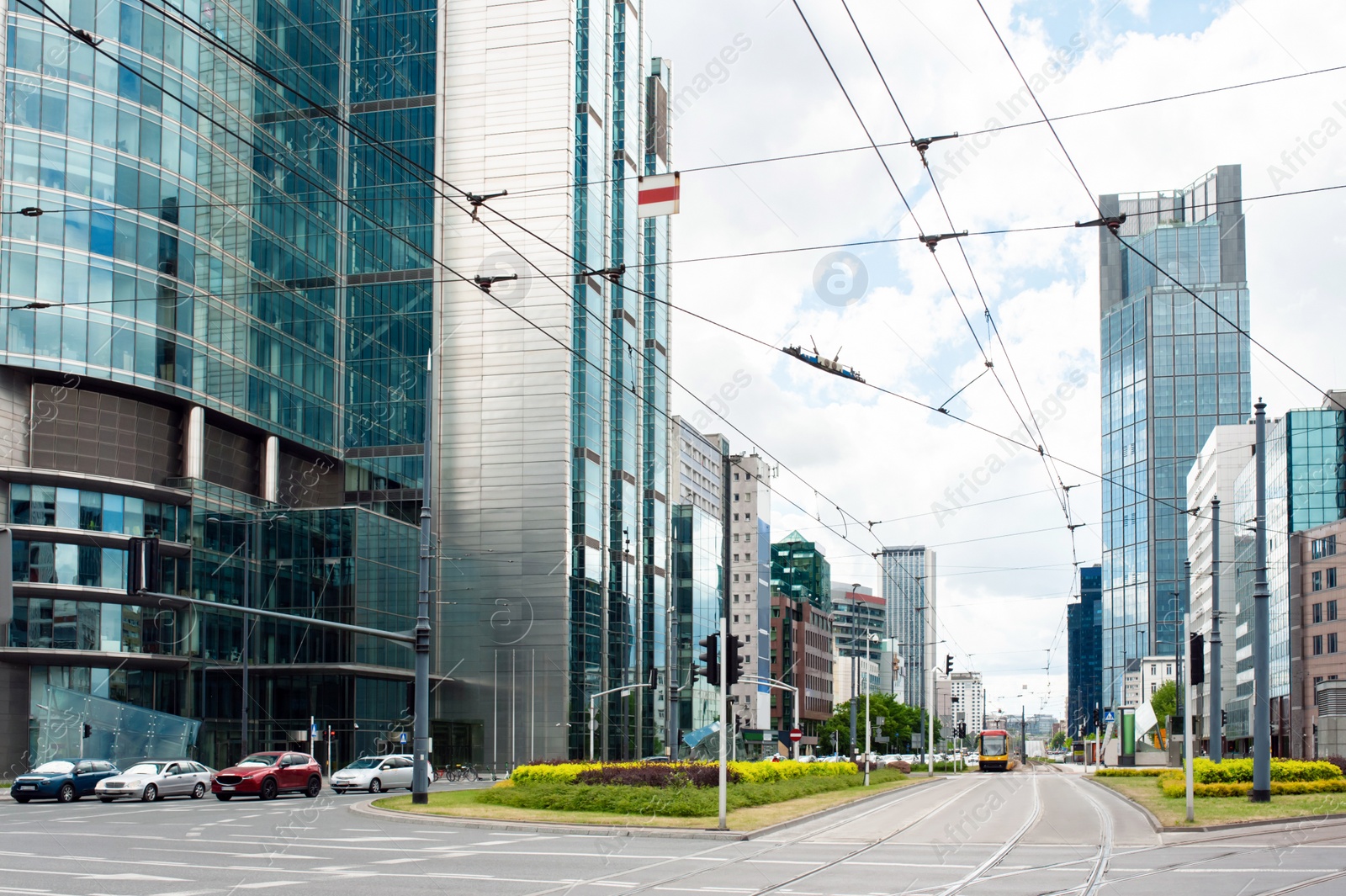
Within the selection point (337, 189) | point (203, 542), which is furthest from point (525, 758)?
point (337, 189)

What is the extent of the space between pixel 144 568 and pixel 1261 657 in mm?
23994

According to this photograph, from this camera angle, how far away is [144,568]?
2469 centimetres

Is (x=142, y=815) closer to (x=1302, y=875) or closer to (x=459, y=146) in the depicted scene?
(x=1302, y=875)

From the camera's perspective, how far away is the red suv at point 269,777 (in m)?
39.7

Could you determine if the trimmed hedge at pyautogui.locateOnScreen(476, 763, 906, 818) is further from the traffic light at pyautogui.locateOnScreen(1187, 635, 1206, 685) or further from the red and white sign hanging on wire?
the red and white sign hanging on wire

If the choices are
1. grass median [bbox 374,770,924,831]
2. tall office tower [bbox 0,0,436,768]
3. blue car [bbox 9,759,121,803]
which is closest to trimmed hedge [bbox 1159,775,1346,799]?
grass median [bbox 374,770,924,831]

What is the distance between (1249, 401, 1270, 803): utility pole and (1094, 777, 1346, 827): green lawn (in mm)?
566

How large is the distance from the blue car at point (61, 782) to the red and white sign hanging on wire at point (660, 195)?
2911cm

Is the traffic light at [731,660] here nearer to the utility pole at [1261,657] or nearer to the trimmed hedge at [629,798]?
the trimmed hedge at [629,798]

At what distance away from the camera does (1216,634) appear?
38188mm

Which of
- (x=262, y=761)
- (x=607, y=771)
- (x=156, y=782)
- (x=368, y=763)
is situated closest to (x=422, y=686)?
(x=607, y=771)

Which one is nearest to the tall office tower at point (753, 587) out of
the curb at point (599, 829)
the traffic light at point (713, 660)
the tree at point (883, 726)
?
the tree at point (883, 726)

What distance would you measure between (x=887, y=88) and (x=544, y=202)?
6729 centimetres

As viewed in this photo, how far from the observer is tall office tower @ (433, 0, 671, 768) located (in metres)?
81.1
